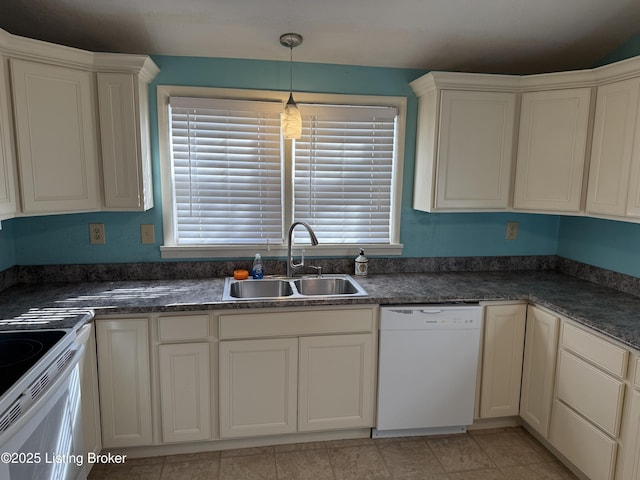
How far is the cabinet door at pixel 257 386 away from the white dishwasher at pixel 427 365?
1.73 feet

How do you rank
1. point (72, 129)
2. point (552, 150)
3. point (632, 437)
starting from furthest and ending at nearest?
point (552, 150), point (72, 129), point (632, 437)

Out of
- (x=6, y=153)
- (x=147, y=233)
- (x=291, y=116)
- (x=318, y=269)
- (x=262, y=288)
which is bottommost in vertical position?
(x=262, y=288)

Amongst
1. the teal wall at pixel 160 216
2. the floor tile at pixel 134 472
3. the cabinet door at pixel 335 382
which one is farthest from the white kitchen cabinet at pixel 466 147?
the floor tile at pixel 134 472

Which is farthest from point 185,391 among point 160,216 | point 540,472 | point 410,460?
point 540,472

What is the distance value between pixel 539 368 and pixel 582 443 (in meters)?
0.42

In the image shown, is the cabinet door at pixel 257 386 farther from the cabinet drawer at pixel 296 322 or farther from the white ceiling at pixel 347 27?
the white ceiling at pixel 347 27

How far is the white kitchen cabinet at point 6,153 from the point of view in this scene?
190 cm

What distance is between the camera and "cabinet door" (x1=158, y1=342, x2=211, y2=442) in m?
2.16

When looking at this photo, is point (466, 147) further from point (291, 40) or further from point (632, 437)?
point (632, 437)

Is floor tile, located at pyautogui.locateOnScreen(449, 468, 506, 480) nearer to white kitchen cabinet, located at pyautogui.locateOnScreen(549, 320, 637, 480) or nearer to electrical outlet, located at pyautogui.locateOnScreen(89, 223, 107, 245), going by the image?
white kitchen cabinet, located at pyautogui.locateOnScreen(549, 320, 637, 480)

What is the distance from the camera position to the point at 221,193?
8.78ft

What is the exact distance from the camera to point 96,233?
8.45 ft

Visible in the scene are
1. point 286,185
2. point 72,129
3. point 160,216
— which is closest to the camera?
point 72,129

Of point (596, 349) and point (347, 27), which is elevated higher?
point (347, 27)
